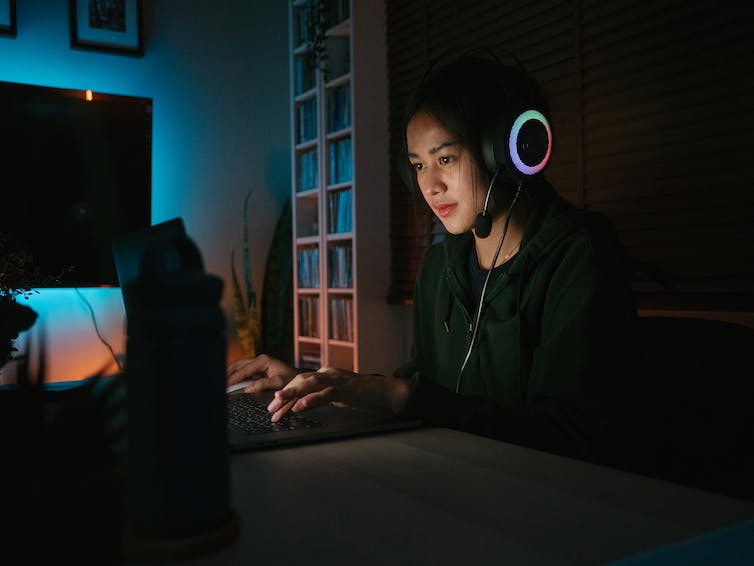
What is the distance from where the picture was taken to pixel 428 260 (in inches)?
70.1

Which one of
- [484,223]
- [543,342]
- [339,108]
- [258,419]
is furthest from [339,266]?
[258,419]

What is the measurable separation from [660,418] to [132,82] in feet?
10.9

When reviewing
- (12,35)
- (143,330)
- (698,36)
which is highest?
(12,35)

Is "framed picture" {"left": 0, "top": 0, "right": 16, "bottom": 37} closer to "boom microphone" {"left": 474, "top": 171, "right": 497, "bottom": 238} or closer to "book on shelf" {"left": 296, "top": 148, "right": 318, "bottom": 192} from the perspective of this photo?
"book on shelf" {"left": 296, "top": 148, "right": 318, "bottom": 192}

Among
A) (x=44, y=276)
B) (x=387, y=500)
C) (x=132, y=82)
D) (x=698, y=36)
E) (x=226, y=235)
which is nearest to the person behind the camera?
(x=387, y=500)

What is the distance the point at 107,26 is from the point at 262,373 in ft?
9.58

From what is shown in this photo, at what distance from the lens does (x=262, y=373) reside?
1.32 m

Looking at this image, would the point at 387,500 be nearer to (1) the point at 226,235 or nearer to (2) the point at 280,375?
(2) the point at 280,375

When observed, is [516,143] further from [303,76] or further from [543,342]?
[303,76]

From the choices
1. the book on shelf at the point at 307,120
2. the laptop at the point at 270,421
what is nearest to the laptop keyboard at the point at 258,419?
the laptop at the point at 270,421

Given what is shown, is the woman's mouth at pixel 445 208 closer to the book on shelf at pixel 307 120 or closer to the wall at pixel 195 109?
the book on shelf at pixel 307 120

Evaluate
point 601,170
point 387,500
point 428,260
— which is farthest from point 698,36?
point 387,500

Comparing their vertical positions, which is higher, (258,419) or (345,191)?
(345,191)

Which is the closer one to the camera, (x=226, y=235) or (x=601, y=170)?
(x=601, y=170)
